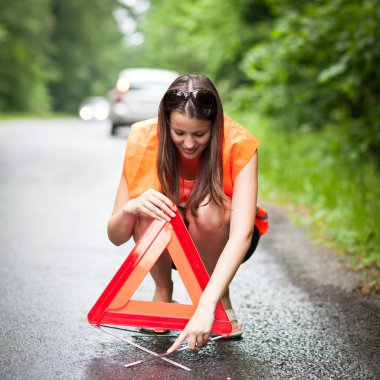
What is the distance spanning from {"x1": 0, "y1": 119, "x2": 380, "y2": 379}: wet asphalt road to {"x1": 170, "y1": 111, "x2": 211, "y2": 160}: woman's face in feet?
2.87

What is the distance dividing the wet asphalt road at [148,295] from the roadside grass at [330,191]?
7.5 inches

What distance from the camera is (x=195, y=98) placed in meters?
2.64

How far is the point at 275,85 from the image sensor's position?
34.5 feet

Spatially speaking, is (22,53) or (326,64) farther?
(22,53)

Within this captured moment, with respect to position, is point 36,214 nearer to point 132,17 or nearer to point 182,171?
point 182,171

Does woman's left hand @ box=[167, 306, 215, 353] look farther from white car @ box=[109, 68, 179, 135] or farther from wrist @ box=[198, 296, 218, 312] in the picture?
white car @ box=[109, 68, 179, 135]

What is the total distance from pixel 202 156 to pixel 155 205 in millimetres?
354

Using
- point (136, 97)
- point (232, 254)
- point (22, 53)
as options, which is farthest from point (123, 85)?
point (22, 53)

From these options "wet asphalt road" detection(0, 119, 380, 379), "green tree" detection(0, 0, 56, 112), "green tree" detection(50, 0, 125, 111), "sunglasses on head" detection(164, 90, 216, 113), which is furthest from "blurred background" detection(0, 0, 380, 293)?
"green tree" detection(50, 0, 125, 111)

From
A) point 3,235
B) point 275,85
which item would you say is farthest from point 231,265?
point 275,85

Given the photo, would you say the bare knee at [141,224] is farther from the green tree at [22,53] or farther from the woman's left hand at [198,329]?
the green tree at [22,53]

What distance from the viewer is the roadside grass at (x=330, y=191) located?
4848 millimetres

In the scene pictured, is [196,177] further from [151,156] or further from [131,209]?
[131,209]

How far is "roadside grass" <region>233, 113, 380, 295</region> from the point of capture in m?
4.85
